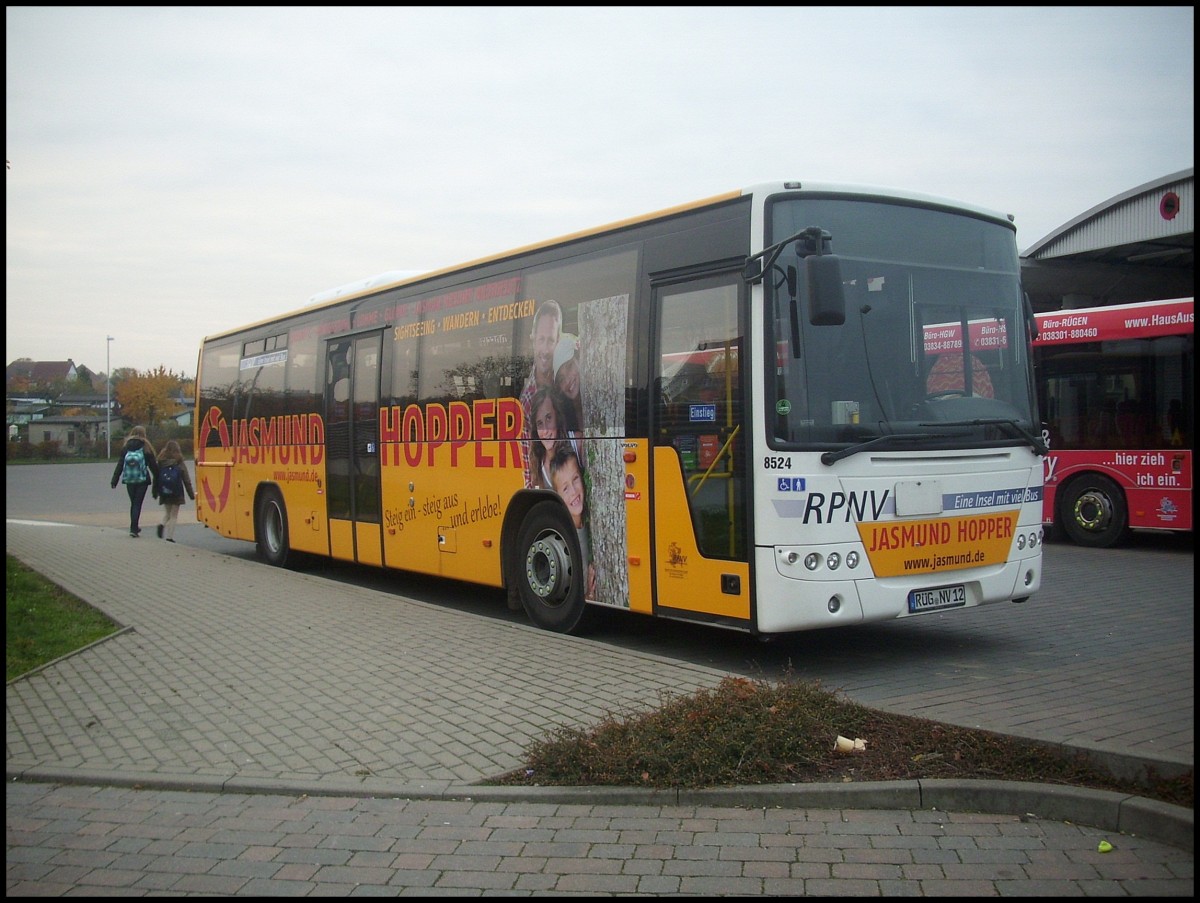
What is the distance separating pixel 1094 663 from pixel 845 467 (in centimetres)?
223

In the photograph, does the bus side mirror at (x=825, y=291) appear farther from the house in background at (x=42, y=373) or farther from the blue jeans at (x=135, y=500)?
the house in background at (x=42, y=373)

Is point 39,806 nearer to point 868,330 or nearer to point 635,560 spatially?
point 635,560

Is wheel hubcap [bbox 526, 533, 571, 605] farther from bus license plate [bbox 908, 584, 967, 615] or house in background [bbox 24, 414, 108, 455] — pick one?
house in background [bbox 24, 414, 108, 455]

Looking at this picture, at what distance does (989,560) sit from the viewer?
322 inches

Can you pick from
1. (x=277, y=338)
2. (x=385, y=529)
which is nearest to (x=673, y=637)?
(x=385, y=529)

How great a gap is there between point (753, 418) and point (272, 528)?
10.0 metres

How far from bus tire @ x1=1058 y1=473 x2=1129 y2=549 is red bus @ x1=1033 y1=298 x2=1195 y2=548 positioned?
0.05ft

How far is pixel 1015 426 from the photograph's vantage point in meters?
8.25

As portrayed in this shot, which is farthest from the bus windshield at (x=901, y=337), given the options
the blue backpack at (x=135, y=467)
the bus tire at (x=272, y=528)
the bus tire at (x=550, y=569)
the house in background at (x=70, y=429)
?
the house in background at (x=70, y=429)

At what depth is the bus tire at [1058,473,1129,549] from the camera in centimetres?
1526

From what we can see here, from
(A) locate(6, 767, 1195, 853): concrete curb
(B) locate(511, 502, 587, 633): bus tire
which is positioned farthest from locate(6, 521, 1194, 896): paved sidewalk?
(B) locate(511, 502, 587, 633): bus tire

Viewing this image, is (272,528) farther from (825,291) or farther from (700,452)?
(825,291)

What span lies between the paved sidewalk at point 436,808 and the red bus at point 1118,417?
9884mm

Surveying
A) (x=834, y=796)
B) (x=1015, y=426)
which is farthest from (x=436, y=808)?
(x=1015, y=426)
